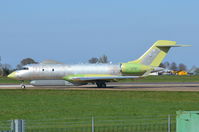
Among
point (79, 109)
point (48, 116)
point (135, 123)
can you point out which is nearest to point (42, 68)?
point (79, 109)

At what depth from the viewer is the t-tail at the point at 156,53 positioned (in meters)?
49.9

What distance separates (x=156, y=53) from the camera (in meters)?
50.1

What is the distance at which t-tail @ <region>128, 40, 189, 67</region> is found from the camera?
4994 centimetres

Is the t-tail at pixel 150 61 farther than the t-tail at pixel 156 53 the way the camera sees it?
No

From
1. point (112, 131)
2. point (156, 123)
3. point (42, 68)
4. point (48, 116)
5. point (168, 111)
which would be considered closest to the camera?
point (112, 131)

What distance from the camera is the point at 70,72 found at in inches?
1954

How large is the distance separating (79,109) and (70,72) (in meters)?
25.0

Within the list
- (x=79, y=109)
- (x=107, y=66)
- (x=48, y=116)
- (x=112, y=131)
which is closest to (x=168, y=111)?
(x=79, y=109)

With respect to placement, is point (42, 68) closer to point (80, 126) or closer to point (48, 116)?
point (48, 116)

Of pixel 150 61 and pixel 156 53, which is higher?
pixel 156 53

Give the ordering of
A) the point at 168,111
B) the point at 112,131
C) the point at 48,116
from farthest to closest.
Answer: the point at 168,111
the point at 48,116
the point at 112,131

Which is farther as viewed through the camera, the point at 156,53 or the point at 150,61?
the point at 156,53

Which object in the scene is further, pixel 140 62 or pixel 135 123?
pixel 140 62

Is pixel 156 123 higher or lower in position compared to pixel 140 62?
lower
